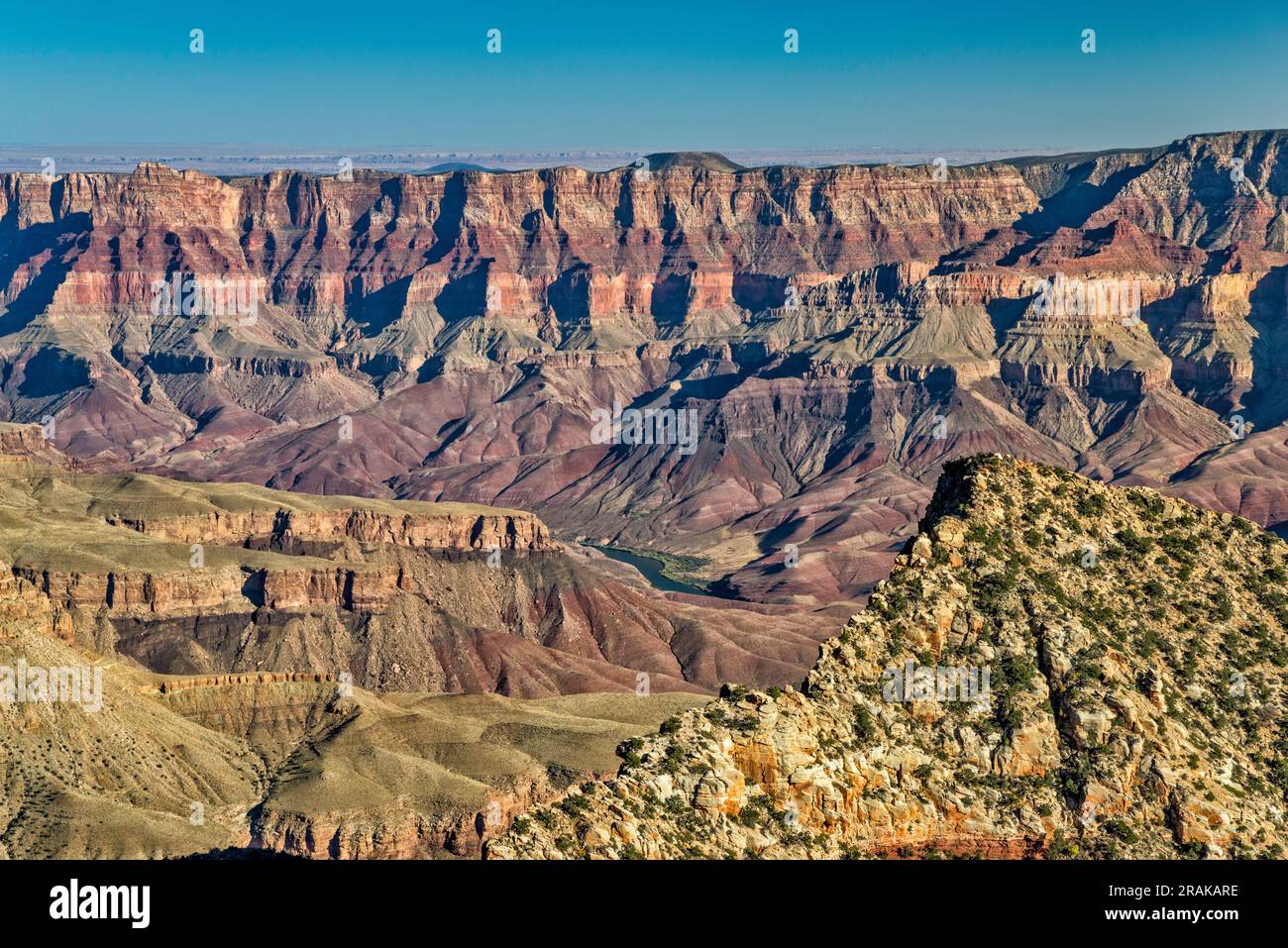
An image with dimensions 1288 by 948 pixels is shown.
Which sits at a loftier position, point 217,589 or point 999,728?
point 999,728

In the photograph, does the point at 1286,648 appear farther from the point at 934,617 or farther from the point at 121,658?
the point at 121,658

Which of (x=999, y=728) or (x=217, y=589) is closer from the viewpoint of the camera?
(x=999, y=728)

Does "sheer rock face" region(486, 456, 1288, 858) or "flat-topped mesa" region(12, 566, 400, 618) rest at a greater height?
"sheer rock face" region(486, 456, 1288, 858)

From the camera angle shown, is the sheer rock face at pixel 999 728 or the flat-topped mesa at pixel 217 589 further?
the flat-topped mesa at pixel 217 589

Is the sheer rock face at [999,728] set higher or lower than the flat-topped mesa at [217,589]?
higher

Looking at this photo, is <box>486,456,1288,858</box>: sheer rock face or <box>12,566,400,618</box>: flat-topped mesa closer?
<box>486,456,1288,858</box>: sheer rock face

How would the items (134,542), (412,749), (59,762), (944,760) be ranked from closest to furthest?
1. (944,760)
2. (59,762)
3. (412,749)
4. (134,542)

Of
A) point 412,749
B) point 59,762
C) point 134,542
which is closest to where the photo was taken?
point 59,762
